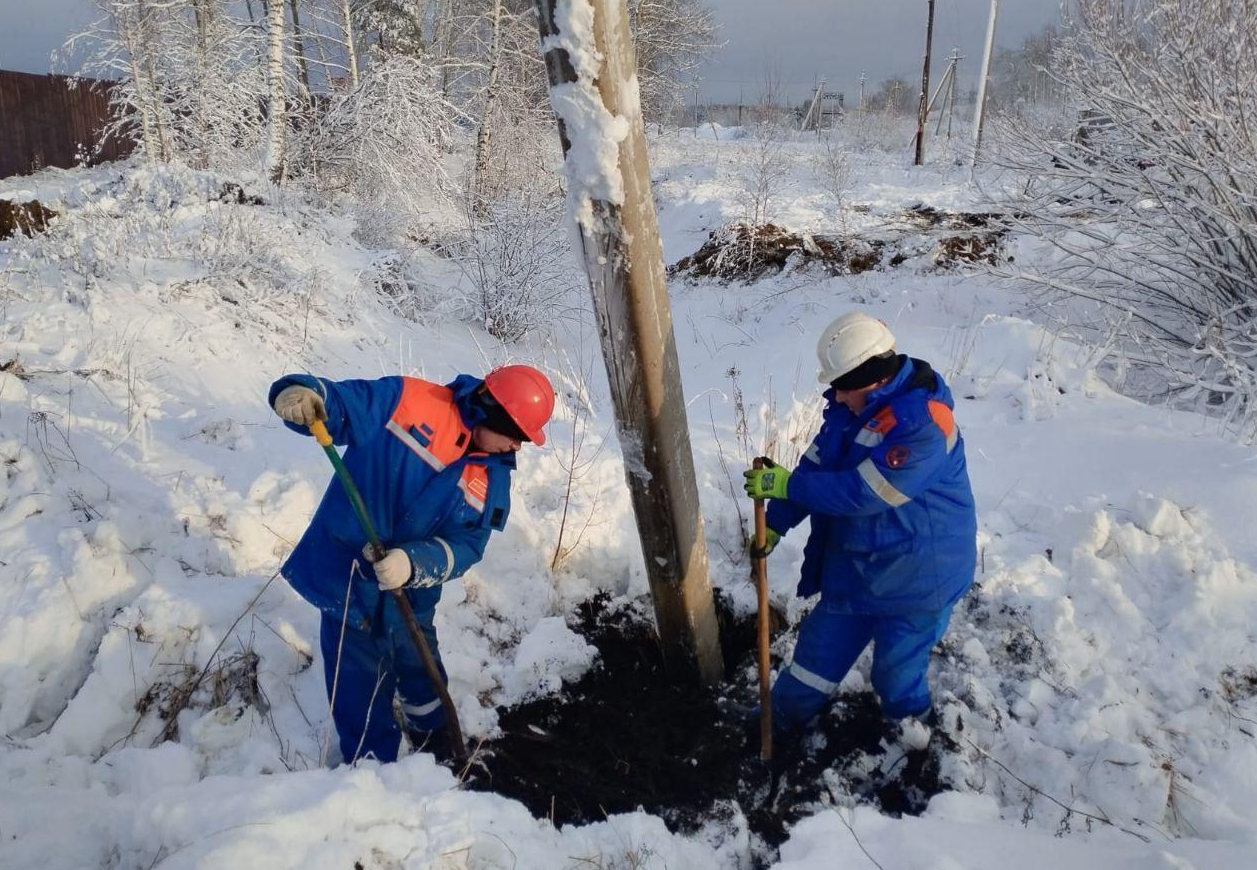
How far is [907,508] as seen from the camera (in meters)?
2.57

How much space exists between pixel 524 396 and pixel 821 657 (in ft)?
5.12

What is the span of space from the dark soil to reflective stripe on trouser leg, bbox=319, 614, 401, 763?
0.37 meters

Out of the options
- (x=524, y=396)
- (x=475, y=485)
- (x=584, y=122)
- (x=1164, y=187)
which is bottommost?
(x=475, y=485)

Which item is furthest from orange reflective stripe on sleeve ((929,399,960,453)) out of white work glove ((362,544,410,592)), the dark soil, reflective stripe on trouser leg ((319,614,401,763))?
reflective stripe on trouser leg ((319,614,401,763))

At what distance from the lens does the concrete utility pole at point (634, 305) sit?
6.44ft

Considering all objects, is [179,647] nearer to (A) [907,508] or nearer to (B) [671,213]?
(A) [907,508]

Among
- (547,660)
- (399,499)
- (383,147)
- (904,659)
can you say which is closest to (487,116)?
(383,147)

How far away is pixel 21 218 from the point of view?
670cm

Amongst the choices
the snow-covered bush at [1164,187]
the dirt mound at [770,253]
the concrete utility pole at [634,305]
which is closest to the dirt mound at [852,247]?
the dirt mound at [770,253]

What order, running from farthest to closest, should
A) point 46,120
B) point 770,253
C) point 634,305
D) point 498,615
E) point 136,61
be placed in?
1. point 46,120
2. point 136,61
3. point 770,253
4. point 498,615
5. point 634,305

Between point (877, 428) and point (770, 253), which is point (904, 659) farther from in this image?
point (770, 253)

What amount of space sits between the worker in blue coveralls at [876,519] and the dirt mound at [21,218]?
23.1 ft

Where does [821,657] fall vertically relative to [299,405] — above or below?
below

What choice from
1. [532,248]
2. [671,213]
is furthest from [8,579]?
[671,213]
